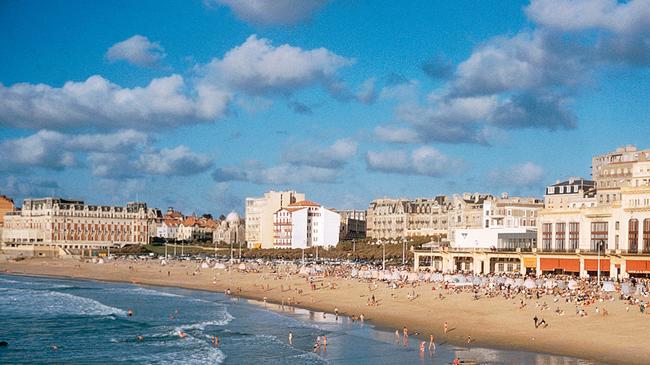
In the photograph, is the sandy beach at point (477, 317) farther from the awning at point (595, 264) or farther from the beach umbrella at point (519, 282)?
the awning at point (595, 264)

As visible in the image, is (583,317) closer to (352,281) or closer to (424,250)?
(352,281)

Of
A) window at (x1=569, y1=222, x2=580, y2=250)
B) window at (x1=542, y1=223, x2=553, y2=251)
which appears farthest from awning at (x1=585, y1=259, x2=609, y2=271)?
window at (x1=542, y1=223, x2=553, y2=251)

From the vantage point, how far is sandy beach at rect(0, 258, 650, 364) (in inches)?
1478

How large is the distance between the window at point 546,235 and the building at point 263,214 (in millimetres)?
80733

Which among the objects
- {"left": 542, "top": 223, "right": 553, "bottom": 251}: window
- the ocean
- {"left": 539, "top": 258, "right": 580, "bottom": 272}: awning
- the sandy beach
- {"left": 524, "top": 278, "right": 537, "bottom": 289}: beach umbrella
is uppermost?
{"left": 542, "top": 223, "right": 553, "bottom": 251}: window

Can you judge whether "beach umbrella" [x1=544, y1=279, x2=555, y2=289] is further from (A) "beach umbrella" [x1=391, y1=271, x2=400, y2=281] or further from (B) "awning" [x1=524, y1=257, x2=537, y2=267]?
(A) "beach umbrella" [x1=391, y1=271, x2=400, y2=281]

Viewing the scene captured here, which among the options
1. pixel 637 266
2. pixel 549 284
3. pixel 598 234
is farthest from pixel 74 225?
pixel 637 266

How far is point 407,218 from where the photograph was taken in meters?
145

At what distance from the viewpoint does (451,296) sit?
188 ft

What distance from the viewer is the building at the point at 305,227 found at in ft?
471

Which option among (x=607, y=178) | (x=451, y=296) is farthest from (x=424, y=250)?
(x=451, y=296)

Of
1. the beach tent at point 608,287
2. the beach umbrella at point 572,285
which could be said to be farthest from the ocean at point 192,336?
the beach tent at point 608,287

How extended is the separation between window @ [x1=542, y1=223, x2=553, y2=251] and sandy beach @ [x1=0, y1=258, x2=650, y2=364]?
15.1 meters

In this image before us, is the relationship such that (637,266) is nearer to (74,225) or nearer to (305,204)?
(305,204)
